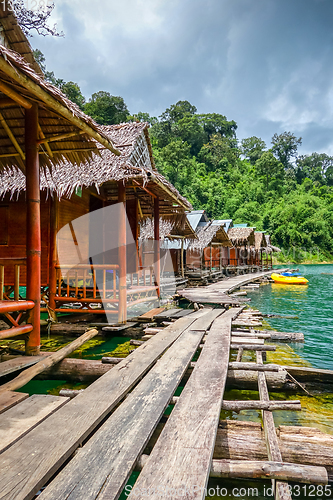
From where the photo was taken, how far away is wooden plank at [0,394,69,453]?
1874 mm

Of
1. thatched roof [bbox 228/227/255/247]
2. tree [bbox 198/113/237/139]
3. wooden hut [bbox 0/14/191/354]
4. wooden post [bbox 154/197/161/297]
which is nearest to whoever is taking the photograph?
wooden hut [bbox 0/14/191/354]

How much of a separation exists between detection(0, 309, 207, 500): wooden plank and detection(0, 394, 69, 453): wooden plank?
0.17 feet

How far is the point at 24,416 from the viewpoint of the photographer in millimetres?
2121

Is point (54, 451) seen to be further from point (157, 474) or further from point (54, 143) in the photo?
point (54, 143)

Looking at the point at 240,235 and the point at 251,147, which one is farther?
the point at 251,147

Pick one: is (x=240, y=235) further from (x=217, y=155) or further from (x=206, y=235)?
(x=217, y=155)

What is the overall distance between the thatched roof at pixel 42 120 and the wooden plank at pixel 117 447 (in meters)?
2.68

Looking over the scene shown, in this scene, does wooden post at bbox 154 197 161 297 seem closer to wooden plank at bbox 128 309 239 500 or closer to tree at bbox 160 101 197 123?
wooden plank at bbox 128 309 239 500

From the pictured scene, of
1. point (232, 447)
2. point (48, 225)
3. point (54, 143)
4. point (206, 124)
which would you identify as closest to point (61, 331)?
point (48, 225)

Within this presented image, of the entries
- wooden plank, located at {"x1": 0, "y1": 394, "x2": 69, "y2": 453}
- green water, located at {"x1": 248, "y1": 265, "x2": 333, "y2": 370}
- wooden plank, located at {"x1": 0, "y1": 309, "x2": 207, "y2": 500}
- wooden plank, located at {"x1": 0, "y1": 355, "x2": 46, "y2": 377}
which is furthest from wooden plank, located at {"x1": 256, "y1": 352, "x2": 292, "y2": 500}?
green water, located at {"x1": 248, "y1": 265, "x2": 333, "y2": 370}

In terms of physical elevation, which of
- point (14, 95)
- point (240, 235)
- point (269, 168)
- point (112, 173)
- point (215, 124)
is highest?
point (215, 124)

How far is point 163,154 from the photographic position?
44.0m

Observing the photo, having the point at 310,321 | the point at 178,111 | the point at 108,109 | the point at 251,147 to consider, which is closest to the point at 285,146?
the point at 251,147

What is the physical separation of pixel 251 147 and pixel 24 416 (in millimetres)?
76202
